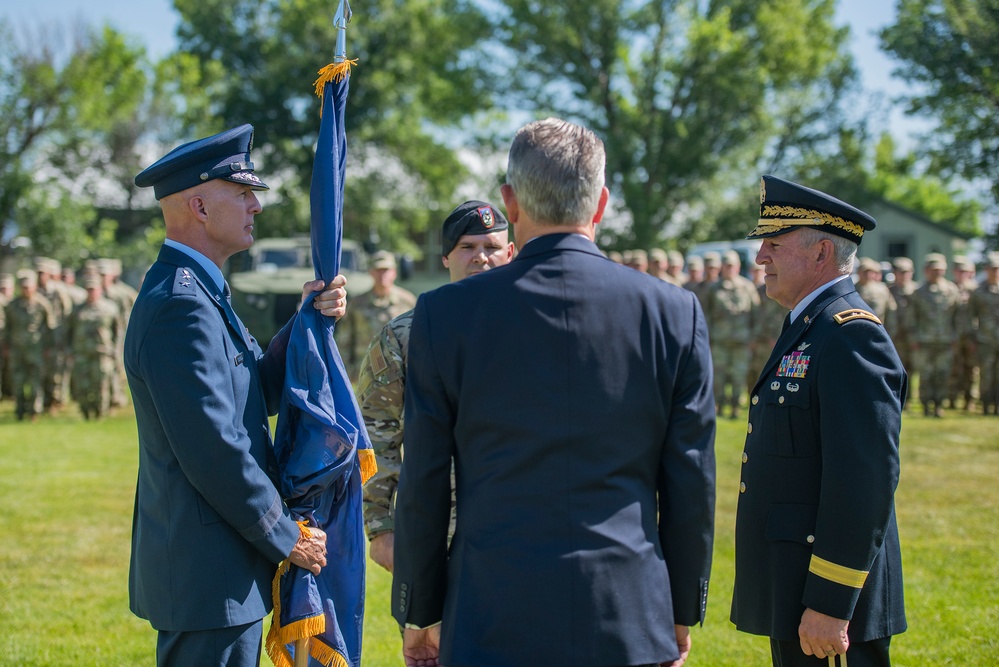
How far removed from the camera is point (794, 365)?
3.13 m

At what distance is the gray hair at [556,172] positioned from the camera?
2.27m

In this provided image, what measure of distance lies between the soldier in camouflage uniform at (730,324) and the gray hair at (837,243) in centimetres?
1188

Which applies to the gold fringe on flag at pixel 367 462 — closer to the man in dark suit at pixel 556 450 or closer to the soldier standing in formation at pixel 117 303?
the man in dark suit at pixel 556 450

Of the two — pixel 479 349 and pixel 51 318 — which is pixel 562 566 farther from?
pixel 51 318

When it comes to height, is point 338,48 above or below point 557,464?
above

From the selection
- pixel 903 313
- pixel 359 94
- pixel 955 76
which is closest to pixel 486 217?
pixel 903 313

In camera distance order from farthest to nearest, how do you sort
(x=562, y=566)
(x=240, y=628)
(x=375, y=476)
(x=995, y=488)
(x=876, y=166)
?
(x=876, y=166), (x=995, y=488), (x=375, y=476), (x=240, y=628), (x=562, y=566)

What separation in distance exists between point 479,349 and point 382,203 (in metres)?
36.7

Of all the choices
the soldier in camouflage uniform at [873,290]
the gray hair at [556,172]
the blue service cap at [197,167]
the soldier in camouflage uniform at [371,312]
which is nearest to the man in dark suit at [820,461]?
the gray hair at [556,172]

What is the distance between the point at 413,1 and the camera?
37344 mm

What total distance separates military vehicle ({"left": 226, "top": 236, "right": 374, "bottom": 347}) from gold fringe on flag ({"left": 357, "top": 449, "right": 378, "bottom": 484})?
47.3ft

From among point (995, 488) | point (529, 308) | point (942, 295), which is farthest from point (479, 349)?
point (942, 295)

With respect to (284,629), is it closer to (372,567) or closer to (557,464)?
(557,464)

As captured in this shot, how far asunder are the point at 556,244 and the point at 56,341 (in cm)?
1516
